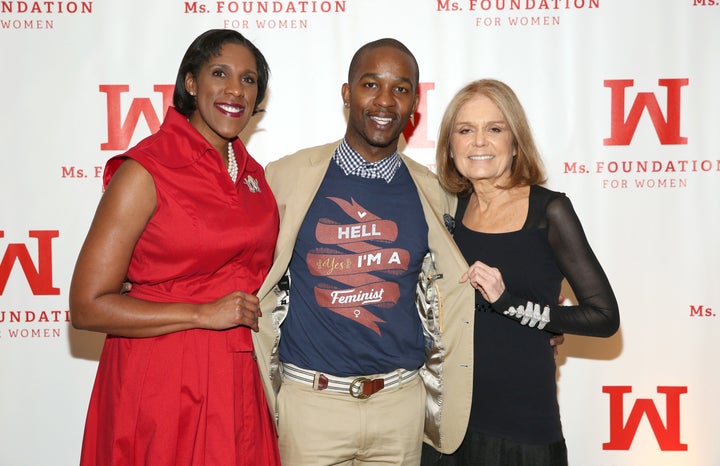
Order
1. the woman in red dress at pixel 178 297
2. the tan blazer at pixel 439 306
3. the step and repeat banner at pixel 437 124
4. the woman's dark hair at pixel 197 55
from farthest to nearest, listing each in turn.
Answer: the step and repeat banner at pixel 437 124
the tan blazer at pixel 439 306
the woman's dark hair at pixel 197 55
the woman in red dress at pixel 178 297

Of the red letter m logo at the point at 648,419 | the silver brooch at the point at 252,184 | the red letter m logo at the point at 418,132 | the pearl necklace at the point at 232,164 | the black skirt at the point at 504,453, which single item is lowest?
the red letter m logo at the point at 648,419

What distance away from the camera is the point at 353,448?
2.30m

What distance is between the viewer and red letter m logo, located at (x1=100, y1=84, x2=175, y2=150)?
3.33 meters

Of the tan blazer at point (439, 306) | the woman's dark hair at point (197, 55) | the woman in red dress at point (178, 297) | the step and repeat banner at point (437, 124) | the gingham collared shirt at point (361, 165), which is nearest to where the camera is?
the woman in red dress at point (178, 297)

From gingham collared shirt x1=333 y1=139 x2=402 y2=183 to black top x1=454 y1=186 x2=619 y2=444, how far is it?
489 mm

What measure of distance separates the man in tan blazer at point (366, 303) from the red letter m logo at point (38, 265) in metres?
1.61

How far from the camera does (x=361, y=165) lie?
2404mm

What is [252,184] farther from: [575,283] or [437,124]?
[437,124]

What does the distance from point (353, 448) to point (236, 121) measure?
1.20 m

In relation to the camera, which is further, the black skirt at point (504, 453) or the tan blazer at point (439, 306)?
the tan blazer at point (439, 306)

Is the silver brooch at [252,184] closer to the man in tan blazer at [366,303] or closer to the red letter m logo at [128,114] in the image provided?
the man in tan blazer at [366,303]

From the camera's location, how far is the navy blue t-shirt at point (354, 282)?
2.25m

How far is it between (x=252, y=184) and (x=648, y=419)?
254 centimetres

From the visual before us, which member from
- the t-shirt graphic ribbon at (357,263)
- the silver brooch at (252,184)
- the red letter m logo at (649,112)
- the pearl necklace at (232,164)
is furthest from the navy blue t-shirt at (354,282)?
the red letter m logo at (649,112)
